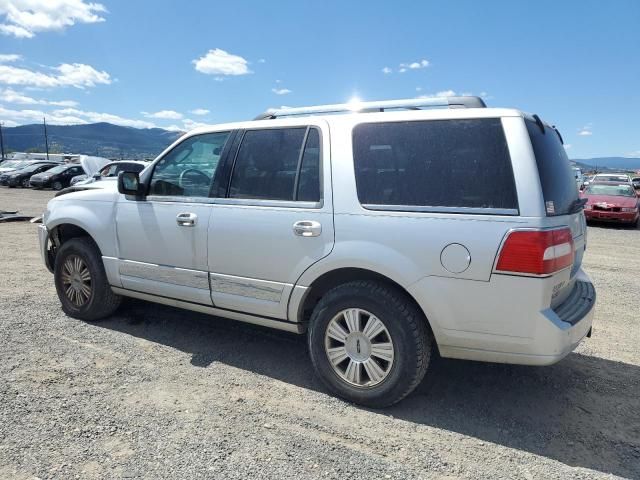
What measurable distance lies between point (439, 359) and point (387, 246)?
1523mm

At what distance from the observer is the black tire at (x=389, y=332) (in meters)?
3.00

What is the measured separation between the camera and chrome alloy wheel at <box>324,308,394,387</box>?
3.11 meters

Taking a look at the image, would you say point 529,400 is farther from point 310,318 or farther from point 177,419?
point 177,419

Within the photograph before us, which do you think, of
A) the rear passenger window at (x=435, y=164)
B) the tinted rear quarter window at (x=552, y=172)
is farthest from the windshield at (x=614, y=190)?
the rear passenger window at (x=435, y=164)

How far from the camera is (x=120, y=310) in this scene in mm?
5023

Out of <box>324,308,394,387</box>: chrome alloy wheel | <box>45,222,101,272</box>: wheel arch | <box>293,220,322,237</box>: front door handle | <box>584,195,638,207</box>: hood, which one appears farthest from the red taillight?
<box>584,195,638,207</box>: hood

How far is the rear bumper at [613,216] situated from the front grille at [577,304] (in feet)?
42.0

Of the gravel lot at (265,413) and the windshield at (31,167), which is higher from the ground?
the windshield at (31,167)

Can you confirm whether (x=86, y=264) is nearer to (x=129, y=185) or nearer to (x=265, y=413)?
(x=129, y=185)

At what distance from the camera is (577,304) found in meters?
3.15

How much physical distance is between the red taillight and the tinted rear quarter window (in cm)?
17

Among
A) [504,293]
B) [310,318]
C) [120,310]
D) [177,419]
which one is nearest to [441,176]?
[504,293]

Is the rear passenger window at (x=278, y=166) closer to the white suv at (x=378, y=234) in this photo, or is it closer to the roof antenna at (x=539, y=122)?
the white suv at (x=378, y=234)

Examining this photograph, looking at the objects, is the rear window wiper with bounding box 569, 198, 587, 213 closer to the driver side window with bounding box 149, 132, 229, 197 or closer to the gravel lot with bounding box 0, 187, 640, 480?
the gravel lot with bounding box 0, 187, 640, 480
